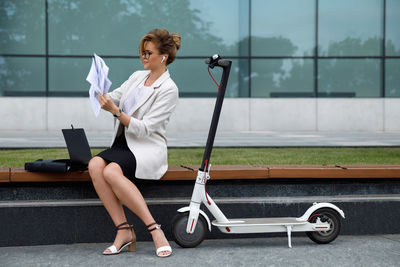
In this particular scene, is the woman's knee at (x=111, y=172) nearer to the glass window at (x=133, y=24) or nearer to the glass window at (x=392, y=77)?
the glass window at (x=133, y=24)

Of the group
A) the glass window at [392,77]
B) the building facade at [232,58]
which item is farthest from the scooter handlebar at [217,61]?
the glass window at [392,77]

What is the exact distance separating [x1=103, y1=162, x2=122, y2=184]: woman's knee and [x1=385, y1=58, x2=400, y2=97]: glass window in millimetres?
18239

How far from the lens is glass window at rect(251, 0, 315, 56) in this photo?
19.9m

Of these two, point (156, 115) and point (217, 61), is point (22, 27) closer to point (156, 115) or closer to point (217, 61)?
point (156, 115)

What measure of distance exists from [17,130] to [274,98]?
904 cm

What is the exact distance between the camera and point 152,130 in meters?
3.71

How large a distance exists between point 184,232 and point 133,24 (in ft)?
55.1

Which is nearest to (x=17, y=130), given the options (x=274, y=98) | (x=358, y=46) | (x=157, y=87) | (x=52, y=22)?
(x=52, y=22)

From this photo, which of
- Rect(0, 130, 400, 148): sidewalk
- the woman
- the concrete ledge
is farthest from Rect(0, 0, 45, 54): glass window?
the woman

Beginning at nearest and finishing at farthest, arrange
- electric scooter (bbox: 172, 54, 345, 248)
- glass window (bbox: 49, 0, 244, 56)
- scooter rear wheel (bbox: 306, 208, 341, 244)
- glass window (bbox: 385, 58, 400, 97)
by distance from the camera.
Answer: electric scooter (bbox: 172, 54, 345, 248) → scooter rear wheel (bbox: 306, 208, 341, 244) → glass window (bbox: 49, 0, 244, 56) → glass window (bbox: 385, 58, 400, 97)

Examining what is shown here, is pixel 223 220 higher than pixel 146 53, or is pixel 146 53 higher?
pixel 146 53

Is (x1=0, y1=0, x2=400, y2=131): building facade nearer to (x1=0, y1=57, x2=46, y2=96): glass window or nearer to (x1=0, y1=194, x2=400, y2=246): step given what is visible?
(x1=0, y1=57, x2=46, y2=96): glass window

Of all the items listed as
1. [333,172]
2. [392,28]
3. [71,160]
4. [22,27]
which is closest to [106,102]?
[71,160]

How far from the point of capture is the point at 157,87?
12.5 ft
